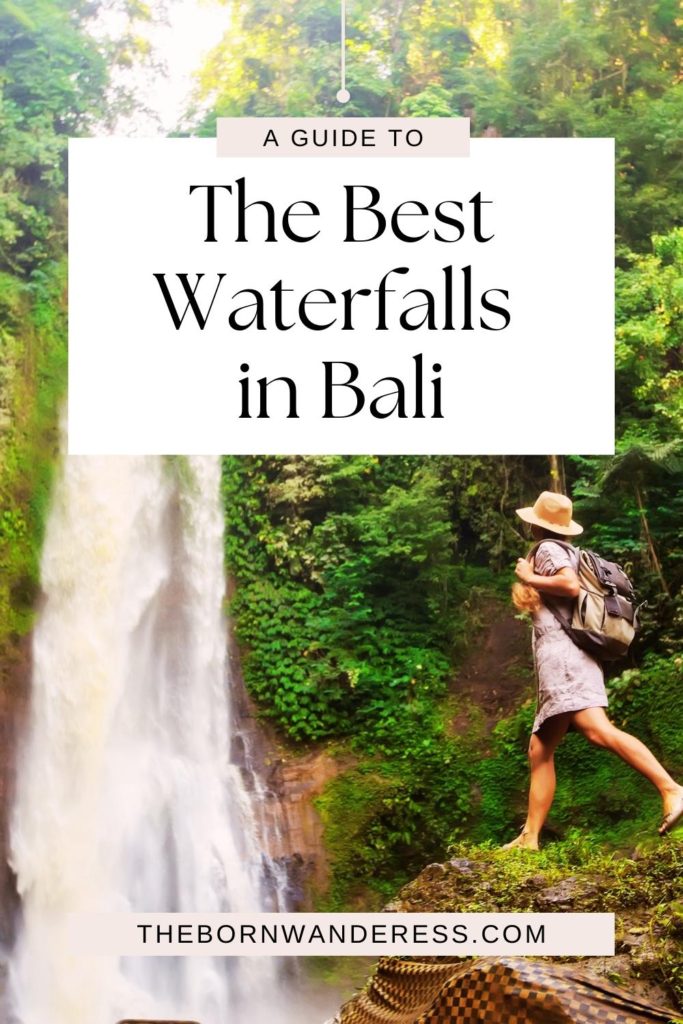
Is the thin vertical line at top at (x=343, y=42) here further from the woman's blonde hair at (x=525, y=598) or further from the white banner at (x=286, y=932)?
the white banner at (x=286, y=932)

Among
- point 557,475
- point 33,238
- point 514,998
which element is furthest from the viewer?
point 33,238

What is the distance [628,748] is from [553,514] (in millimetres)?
1072

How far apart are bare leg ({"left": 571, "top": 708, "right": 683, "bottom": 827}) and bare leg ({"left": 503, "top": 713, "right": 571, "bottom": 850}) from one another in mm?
89

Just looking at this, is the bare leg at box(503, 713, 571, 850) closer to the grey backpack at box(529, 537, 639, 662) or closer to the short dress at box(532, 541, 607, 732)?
the short dress at box(532, 541, 607, 732)

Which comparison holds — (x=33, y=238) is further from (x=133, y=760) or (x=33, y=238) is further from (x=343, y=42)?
(x=133, y=760)

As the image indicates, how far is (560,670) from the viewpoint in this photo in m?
5.15

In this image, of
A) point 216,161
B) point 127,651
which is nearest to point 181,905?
point 127,651

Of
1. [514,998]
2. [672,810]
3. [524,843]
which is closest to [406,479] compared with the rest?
[524,843]

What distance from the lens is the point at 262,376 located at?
5184mm

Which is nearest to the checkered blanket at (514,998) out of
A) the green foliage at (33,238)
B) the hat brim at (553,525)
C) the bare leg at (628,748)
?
the bare leg at (628,748)

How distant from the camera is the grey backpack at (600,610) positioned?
5.15 m

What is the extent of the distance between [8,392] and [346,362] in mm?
1561

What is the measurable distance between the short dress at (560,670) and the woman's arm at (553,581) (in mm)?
28

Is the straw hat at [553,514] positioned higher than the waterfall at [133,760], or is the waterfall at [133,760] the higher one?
the straw hat at [553,514]
